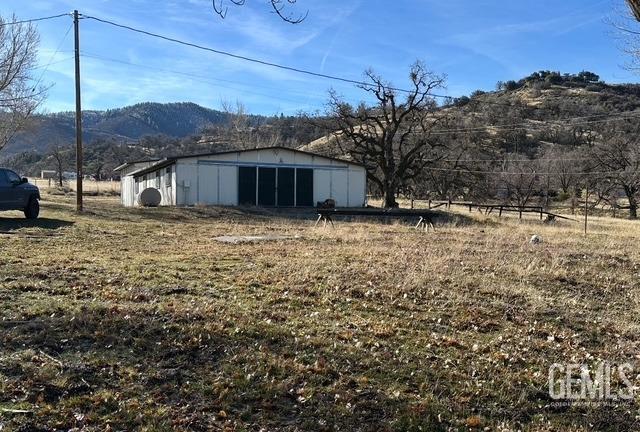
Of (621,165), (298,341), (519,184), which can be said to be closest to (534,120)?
(519,184)

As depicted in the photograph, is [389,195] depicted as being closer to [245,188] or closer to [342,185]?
[342,185]

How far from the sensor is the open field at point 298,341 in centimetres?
404

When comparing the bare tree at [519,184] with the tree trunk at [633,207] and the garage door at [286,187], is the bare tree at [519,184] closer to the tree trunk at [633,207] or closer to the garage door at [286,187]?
the tree trunk at [633,207]

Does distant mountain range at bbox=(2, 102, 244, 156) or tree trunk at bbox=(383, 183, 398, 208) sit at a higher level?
distant mountain range at bbox=(2, 102, 244, 156)

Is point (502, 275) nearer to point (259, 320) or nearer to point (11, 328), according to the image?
point (259, 320)

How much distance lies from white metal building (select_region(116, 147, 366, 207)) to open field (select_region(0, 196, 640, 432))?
2398 cm

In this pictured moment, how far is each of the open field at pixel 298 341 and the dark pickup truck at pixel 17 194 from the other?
8.26 m

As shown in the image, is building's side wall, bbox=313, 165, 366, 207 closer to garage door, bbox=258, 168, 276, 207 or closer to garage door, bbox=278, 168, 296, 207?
garage door, bbox=278, 168, 296, 207

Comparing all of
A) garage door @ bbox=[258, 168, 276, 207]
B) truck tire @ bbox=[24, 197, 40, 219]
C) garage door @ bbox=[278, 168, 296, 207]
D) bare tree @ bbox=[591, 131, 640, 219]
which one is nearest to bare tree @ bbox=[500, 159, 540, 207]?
bare tree @ bbox=[591, 131, 640, 219]

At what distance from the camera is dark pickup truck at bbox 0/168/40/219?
17.9m

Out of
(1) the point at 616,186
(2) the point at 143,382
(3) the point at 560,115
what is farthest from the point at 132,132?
(2) the point at 143,382

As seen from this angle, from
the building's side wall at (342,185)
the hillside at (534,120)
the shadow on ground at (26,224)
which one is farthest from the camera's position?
the hillside at (534,120)

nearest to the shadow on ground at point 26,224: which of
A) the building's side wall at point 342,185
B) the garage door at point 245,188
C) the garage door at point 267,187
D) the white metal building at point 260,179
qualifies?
the white metal building at point 260,179

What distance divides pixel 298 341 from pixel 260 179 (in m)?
31.6
